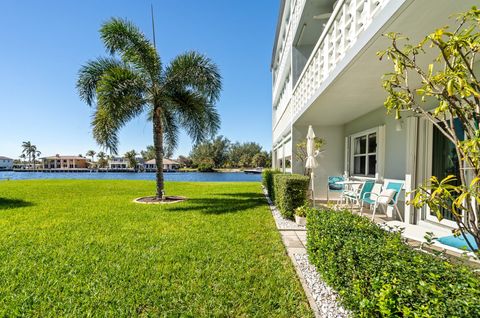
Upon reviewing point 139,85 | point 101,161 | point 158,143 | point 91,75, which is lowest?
point 101,161

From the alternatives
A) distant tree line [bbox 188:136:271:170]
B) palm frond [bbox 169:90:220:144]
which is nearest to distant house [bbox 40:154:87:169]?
distant tree line [bbox 188:136:271:170]

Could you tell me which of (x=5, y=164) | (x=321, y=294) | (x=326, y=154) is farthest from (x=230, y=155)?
(x=5, y=164)

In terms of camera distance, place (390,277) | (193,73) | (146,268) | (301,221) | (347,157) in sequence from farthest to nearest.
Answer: (347,157) < (193,73) < (301,221) < (146,268) < (390,277)

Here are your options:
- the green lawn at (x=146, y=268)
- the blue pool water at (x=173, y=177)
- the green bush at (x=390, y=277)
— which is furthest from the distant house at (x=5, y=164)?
the green bush at (x=390, y=277)

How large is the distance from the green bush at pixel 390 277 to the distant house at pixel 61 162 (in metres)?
124

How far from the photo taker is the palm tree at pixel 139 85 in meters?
9.66

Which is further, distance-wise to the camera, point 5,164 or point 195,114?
point 5,164

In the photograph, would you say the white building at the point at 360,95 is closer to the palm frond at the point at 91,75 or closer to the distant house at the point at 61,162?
the palm frond at the point at 91,75

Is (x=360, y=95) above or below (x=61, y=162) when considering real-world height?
above

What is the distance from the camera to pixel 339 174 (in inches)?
460

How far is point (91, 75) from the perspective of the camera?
1055 cm

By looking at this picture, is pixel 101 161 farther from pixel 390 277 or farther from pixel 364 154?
pixel 390 277

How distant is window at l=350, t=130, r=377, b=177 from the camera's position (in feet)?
29.9

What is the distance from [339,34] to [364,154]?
5.96 meters
